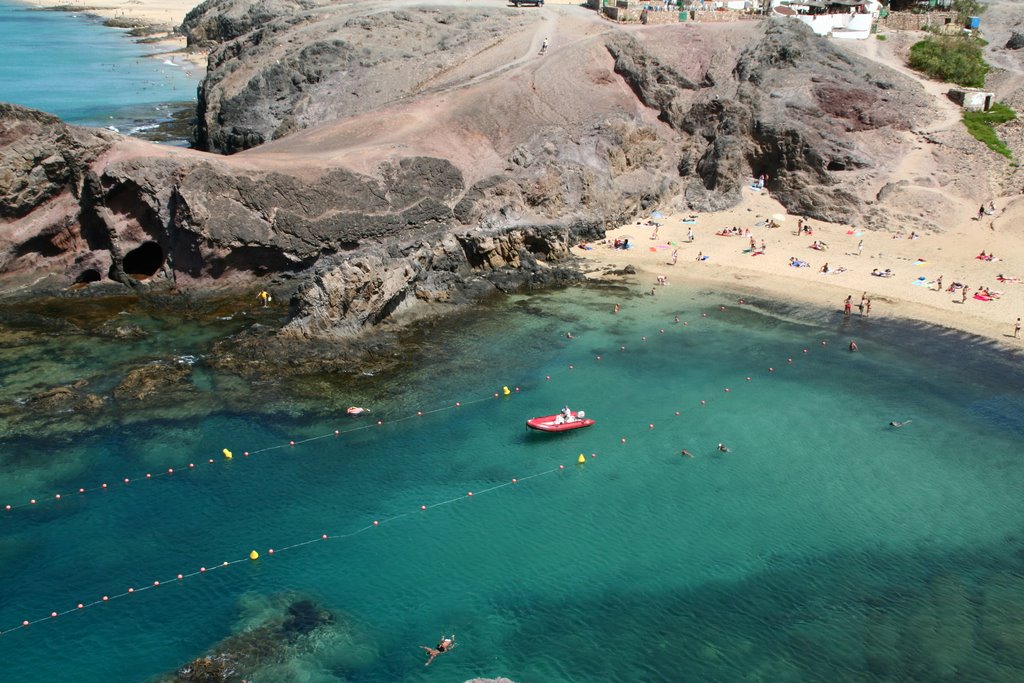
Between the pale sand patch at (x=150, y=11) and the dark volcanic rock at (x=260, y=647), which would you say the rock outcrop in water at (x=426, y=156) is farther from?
the pale sand patch at (x=150, y=11)

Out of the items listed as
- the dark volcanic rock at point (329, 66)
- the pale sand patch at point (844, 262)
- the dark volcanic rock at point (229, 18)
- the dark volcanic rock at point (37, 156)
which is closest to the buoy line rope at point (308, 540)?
the pale sand patch at point (844, 262)

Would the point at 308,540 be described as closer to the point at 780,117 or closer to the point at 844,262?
the point at 844,262

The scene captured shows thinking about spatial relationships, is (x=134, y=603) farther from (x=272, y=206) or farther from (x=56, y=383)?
(x=272, y=206)

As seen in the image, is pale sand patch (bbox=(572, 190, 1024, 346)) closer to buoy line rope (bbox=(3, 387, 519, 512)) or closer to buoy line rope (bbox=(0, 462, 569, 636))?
buoy line rope (bbox=(3, 387, 519, 512))

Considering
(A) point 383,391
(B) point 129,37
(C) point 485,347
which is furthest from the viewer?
(B) point 129,37

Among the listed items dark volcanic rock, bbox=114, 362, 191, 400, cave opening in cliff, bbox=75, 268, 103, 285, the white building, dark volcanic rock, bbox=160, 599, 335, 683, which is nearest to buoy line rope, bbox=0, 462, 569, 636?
dark volcanic rock, bbox=160, 599, 335, 683

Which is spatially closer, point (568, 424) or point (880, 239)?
point (568, 424)

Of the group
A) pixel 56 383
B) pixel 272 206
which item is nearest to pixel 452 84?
pixel 272 206
